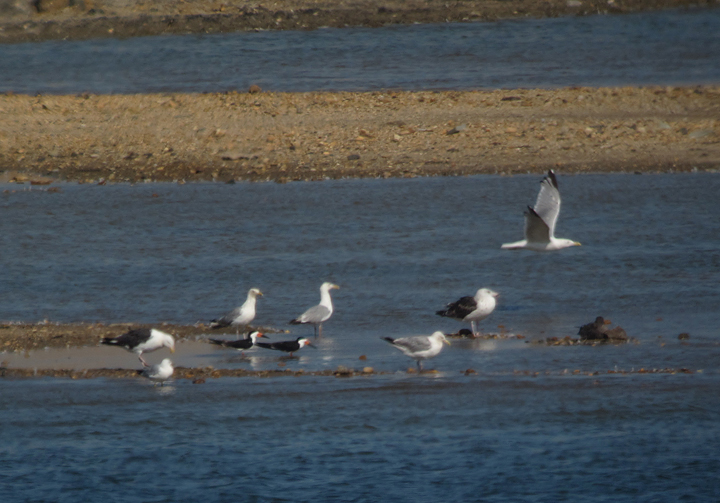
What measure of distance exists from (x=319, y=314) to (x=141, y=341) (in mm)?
1947

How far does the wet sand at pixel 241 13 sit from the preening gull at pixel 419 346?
28074 mm

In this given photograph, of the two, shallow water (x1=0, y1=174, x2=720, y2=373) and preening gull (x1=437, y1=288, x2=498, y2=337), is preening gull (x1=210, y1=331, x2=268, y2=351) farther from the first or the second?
preening gull (x1=437, y1=288, x2=498, y2=337)

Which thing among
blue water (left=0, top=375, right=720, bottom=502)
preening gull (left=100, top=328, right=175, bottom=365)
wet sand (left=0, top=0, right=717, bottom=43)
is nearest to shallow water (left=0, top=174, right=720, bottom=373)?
preening gull (left=100, top=328, right=175, bottom=365)

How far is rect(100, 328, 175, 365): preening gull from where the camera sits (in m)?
9.54

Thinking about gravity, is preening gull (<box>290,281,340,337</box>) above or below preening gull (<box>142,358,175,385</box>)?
above

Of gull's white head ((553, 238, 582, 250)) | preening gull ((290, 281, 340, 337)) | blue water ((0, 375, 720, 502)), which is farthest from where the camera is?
gull's white head ((553, 238, 582, 250))

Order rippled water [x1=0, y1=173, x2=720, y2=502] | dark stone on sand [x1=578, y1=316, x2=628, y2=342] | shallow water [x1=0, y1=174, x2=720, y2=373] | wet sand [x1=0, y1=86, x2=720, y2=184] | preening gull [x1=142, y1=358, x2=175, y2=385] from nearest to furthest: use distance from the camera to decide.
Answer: rippled water [x1=0, y1=173, x2=720, y2=502]
preening gull [x1=142, y1=358, x2=175, y2=385]
dark stone on sand [x1=578, y1=316, x2=628, y2=342]
shallow water [x1=0, y1=174, x2=720, y2=373]
wet sand [x1=0, y1=86, x2=720, y2=184]

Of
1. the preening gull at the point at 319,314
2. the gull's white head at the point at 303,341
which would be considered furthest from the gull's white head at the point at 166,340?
the preening gull at the point at 319,314

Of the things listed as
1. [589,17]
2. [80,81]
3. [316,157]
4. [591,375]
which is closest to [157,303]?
[591,375]

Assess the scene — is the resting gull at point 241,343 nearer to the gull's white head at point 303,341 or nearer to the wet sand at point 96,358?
the wet sand at point 96,358

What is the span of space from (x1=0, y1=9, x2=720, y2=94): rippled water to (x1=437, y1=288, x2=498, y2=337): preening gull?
1372cm

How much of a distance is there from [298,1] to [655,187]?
24278mm

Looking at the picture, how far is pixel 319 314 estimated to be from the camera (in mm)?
10797

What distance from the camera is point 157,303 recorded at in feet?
38.8
